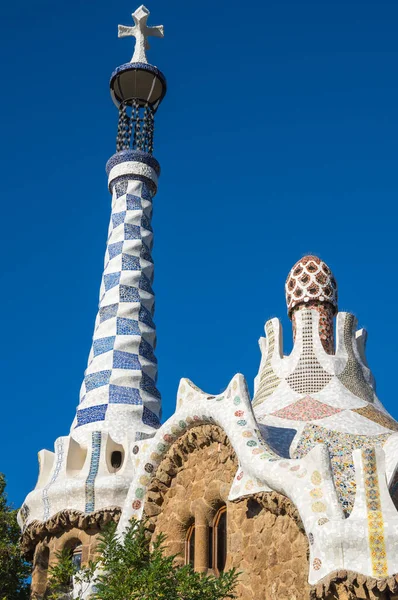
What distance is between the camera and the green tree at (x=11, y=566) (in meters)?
9.62

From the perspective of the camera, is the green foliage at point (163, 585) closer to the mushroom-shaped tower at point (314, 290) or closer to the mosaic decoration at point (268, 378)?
the mosaic decoration at point (268, 378)

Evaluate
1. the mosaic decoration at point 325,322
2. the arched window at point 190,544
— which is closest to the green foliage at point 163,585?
the arched window at point 190,544

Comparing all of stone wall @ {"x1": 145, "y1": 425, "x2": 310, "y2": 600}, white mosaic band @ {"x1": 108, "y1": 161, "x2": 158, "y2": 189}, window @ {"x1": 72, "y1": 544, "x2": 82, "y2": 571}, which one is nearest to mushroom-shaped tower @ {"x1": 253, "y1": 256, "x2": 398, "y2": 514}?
stone wall @ {"x1": 145, "y1": 425, "x2": 310, "y2": 600}

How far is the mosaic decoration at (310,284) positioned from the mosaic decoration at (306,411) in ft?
5.20

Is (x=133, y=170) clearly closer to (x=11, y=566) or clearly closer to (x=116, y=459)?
(x=116, y=459)

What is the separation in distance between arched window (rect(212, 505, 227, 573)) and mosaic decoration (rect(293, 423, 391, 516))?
0.89 meters

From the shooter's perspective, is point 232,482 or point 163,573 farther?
point 232,482

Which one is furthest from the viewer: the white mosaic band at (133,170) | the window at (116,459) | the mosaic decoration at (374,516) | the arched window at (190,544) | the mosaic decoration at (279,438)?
the white mosaic band at (133,170)

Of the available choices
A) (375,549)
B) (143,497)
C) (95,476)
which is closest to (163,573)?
(375,549)

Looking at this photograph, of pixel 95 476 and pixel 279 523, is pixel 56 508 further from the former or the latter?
pixel 279 523

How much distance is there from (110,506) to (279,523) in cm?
279

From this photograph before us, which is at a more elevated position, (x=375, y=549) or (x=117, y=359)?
(x=117, y=359)

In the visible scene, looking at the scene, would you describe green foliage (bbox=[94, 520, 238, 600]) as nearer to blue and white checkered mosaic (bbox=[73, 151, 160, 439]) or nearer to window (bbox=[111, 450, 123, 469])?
window (bbox=[111, 450, 123, 469])

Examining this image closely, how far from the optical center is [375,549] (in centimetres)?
580
